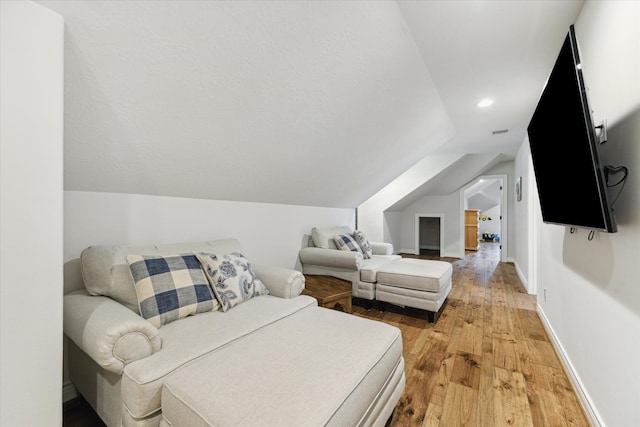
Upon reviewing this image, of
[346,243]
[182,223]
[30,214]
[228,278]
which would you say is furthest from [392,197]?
[30,214]

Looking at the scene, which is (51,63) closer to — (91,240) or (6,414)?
(91,240)

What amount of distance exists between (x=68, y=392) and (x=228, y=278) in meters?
1.03

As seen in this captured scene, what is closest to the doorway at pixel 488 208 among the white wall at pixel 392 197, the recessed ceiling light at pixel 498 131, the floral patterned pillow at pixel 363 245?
the white wall at pixel 392 197

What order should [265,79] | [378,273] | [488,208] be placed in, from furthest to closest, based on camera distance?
[488,208] < [378,273] < [265,79]

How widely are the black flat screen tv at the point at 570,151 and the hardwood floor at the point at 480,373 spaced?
A: 3.37 ft

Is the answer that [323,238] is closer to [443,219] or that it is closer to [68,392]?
[68,392]

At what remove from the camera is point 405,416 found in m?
1.44

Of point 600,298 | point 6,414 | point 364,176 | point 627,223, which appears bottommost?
point 6,414

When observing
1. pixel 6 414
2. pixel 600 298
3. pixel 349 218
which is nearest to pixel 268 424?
pixel 6 414

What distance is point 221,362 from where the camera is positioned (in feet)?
3.46

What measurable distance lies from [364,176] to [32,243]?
307cm

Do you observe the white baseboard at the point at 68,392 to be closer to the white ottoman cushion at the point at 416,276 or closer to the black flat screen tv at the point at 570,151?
the white ottoman cushion at the point at 416,276

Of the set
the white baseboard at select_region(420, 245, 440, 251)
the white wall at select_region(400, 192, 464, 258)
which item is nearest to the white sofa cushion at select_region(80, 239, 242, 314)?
the white wall at select_region(400, 192, 464, 258)

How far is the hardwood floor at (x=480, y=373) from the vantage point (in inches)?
56.6
